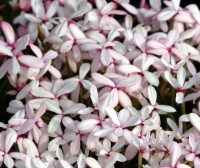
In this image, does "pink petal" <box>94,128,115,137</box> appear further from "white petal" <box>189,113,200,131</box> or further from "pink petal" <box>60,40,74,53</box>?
"pink petal" <box>60,40,74,53</box>

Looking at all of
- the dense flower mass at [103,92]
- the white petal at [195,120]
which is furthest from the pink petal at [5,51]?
the white petal at [195,120]

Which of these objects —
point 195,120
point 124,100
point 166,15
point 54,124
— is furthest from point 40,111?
point 166,15

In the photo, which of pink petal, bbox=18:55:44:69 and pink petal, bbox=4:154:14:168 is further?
pink petal, bbox=18:55:44:69

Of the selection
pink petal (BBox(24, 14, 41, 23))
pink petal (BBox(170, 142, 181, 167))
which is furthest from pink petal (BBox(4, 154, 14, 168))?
pink petal (BBox(24, 14, 41, 23))

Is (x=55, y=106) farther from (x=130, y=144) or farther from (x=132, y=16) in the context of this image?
(x=132, y=16)

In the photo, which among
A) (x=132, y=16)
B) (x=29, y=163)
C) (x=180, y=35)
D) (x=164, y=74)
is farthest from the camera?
(x=132, y=16)

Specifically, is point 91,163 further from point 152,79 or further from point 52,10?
point 52,10

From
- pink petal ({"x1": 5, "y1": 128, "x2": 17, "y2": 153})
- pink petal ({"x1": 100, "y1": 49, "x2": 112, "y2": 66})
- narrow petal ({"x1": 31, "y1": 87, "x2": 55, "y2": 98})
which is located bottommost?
pink petal ({"x1": 5, "y1": 128, "x2": 17, "y2": 153})

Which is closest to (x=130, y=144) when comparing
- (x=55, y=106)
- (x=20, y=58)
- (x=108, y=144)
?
(x=108, y=144)
